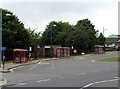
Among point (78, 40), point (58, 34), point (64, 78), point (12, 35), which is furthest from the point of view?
point (58, 34)

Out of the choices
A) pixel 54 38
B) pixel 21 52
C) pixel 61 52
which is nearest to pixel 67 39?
pixel 54 38

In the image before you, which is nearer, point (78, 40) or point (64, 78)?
point (64, 78)

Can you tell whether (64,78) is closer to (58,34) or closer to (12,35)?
(12,35)

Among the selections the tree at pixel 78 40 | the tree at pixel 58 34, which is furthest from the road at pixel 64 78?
the tree at pixel 58 34

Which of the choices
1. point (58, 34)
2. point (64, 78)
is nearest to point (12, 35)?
point (58, 34)

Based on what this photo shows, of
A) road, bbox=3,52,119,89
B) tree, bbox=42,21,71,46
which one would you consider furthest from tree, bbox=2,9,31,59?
road, bbox=3,52,119,89

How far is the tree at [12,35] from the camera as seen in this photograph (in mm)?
76562

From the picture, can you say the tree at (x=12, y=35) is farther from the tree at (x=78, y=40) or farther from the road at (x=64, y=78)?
the road at (x=64, y=78)

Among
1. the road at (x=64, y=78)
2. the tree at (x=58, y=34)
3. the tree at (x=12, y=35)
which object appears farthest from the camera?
the tree at (x=58, y=34)

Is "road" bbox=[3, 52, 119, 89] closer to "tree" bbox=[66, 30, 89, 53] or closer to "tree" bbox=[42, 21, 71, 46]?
"tree" bbox=[66, 30, 89, 53]

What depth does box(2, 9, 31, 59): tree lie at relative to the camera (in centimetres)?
7656

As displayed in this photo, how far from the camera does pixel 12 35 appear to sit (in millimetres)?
77312

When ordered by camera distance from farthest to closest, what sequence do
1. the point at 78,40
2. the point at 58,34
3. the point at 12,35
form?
the point at 58,34 → the point at 78,40 → the point at 12,35

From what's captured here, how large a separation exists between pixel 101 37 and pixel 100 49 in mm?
32912
